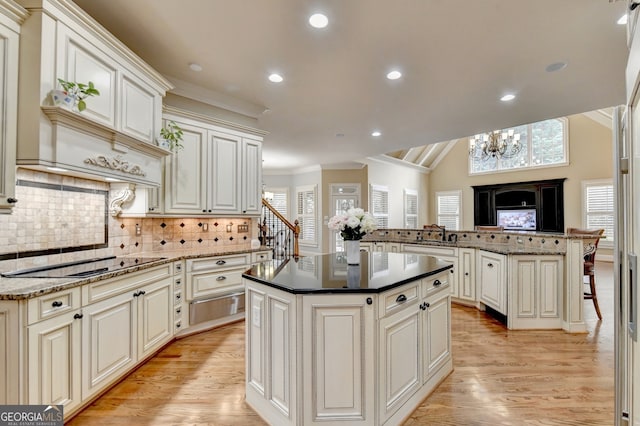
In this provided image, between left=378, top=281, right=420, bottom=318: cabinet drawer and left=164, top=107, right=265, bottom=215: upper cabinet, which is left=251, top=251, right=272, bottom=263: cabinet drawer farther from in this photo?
left=378, top=281, right=420, bottom=318: cabinet drawer

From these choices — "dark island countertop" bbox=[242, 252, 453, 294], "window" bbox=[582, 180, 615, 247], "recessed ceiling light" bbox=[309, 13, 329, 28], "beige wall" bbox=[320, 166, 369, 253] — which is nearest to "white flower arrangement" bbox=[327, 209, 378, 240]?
"dark island countertop" bbox=[242, 252, 453, 294]

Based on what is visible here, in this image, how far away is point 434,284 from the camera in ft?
7.23

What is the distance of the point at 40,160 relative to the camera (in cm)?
177

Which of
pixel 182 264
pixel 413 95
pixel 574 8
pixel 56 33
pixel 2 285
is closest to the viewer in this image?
pixel 2 285

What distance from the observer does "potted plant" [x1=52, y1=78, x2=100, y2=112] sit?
5.96 feet

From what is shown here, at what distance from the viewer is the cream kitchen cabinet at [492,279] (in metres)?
3.57

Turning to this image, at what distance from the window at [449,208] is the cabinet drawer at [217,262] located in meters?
8.91

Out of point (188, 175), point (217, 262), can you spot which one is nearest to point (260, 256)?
point (217, 262)

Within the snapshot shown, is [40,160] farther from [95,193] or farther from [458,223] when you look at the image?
[458,223]

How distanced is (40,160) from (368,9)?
7.51 feet

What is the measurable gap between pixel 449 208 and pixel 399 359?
9959 millimetres

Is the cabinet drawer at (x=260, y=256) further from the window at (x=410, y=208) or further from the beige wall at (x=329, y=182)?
the window at (x=410, y=208)

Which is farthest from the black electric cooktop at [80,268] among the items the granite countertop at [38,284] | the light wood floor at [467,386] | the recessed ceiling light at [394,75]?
the recessed ceiling light at [394,75]

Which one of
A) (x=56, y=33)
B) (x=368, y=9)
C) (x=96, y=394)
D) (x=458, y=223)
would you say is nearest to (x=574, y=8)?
(x=368, y=9)
